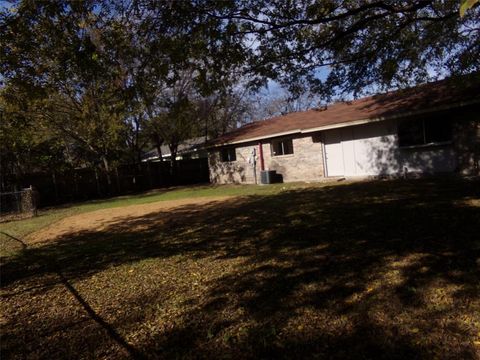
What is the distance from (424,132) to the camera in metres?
15.0

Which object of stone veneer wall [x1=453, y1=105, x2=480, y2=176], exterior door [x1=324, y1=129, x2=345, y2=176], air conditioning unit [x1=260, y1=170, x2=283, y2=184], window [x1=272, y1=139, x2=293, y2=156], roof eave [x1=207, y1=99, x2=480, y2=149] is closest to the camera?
roof eave [x1=207, y1=99, x2=480, y2=149]

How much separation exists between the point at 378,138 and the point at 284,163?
5.35 meters

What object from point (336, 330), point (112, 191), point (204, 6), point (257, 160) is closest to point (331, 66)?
point (204, 6)

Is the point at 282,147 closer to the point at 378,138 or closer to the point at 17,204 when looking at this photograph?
the point at 378,138

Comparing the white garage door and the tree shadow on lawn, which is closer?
the tree shadow on lawn

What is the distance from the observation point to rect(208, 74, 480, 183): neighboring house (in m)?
13.8

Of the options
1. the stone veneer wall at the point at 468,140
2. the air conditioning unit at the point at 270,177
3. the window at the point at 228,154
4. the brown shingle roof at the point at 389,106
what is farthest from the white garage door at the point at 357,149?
the window at the point at 228,154

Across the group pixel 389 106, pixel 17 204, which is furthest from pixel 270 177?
pixel 17 204

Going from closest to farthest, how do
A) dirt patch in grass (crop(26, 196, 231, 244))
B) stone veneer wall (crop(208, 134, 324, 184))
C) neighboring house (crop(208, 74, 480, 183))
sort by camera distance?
dirt patch in grass (crop(26, 196, 231, 244)) → neighboring house (crop(208, 74, 480, 183)) → stone veneer wall (crop(208, 134, 324, 184))

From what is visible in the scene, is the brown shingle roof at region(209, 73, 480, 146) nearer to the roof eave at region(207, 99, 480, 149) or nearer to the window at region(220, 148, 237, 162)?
the roof eave at region(207, 99, 480, 149)

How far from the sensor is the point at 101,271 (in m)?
6.28

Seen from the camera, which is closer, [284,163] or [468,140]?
[468,140]

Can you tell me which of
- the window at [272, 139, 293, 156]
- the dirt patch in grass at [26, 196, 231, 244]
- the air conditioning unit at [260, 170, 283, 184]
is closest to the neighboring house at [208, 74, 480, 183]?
the window at [272, 139, 293, 156]

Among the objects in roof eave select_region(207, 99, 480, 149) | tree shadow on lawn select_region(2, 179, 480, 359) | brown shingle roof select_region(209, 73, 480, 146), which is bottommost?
tree shadow on lawn select_region(2, 179, 480, 359)
